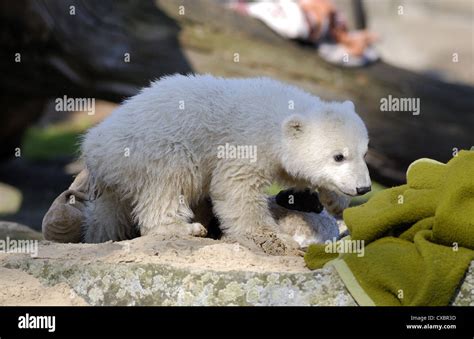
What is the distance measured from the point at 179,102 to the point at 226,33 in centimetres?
457

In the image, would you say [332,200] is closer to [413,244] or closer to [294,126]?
[294,126]

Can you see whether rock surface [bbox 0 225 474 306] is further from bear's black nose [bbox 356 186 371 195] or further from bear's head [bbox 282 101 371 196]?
bear's head [bbox 282 101 371 196]

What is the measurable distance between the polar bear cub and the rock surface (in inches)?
24.8

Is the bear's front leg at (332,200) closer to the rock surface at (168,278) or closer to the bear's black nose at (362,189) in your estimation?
the bear's black nose at (362,189)

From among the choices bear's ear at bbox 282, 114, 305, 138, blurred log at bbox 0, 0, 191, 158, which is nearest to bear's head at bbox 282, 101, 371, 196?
bear's ear at bbox 282, 114, 305, 138

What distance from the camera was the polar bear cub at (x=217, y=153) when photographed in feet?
17.2

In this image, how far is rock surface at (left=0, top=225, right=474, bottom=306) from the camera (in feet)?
13.5

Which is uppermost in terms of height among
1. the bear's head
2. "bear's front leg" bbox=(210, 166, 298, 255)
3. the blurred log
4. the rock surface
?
the blurred log

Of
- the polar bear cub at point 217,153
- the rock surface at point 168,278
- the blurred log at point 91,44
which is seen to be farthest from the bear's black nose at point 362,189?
the blurred log at point 91,44

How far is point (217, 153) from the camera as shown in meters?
5.36
